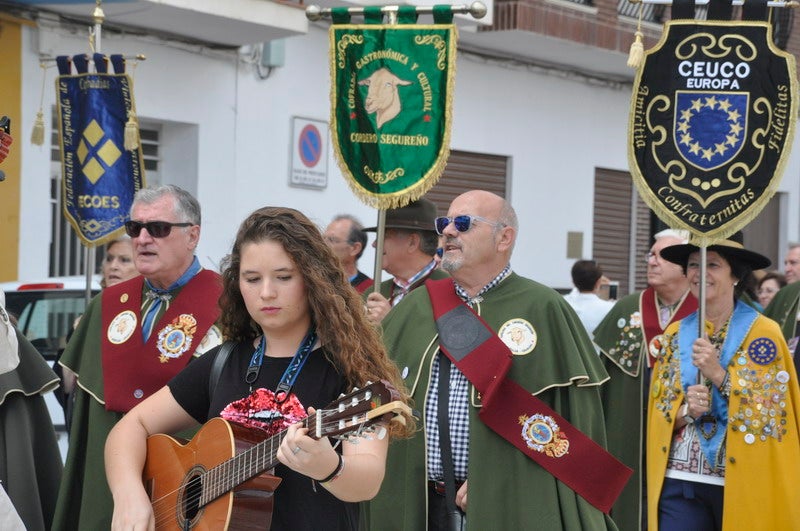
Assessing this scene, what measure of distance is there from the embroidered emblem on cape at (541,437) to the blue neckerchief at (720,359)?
1.25 meters

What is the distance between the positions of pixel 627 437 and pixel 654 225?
1220 centimetres

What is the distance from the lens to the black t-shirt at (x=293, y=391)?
12.6ft

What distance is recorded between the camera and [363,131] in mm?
7094

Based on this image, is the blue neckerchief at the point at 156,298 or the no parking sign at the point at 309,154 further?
the no parking sign at the point at 309,154

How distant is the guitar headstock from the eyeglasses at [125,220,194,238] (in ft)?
9.48

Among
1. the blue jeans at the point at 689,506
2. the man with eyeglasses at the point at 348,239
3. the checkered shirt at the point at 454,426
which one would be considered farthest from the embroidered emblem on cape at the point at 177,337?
the man with eyeglasses at the point at 348,239

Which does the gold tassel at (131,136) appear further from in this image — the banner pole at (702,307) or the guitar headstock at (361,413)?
the guitar headstock at (361,413)

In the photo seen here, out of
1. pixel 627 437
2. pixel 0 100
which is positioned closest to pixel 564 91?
pixel 0 100

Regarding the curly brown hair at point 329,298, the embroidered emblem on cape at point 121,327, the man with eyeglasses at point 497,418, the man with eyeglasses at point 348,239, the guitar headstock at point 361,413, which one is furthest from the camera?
the man with eyeglasses at point 348,239

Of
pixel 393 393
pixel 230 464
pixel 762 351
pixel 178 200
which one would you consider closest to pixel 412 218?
pixel 178 200

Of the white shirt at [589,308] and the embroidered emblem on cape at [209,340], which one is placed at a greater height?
the embroidered emblem on cape at [209,340]

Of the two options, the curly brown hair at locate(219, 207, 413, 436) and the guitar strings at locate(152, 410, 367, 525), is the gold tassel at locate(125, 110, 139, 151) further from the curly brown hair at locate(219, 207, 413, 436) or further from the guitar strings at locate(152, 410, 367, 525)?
the guitar strings at locate(152, 410, 367, 525)

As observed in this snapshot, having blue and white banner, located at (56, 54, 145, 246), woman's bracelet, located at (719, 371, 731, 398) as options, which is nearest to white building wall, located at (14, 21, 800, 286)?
blue and white banner, located at (56, 54, 145, 246)

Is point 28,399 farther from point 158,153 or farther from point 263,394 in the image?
point 158,153
